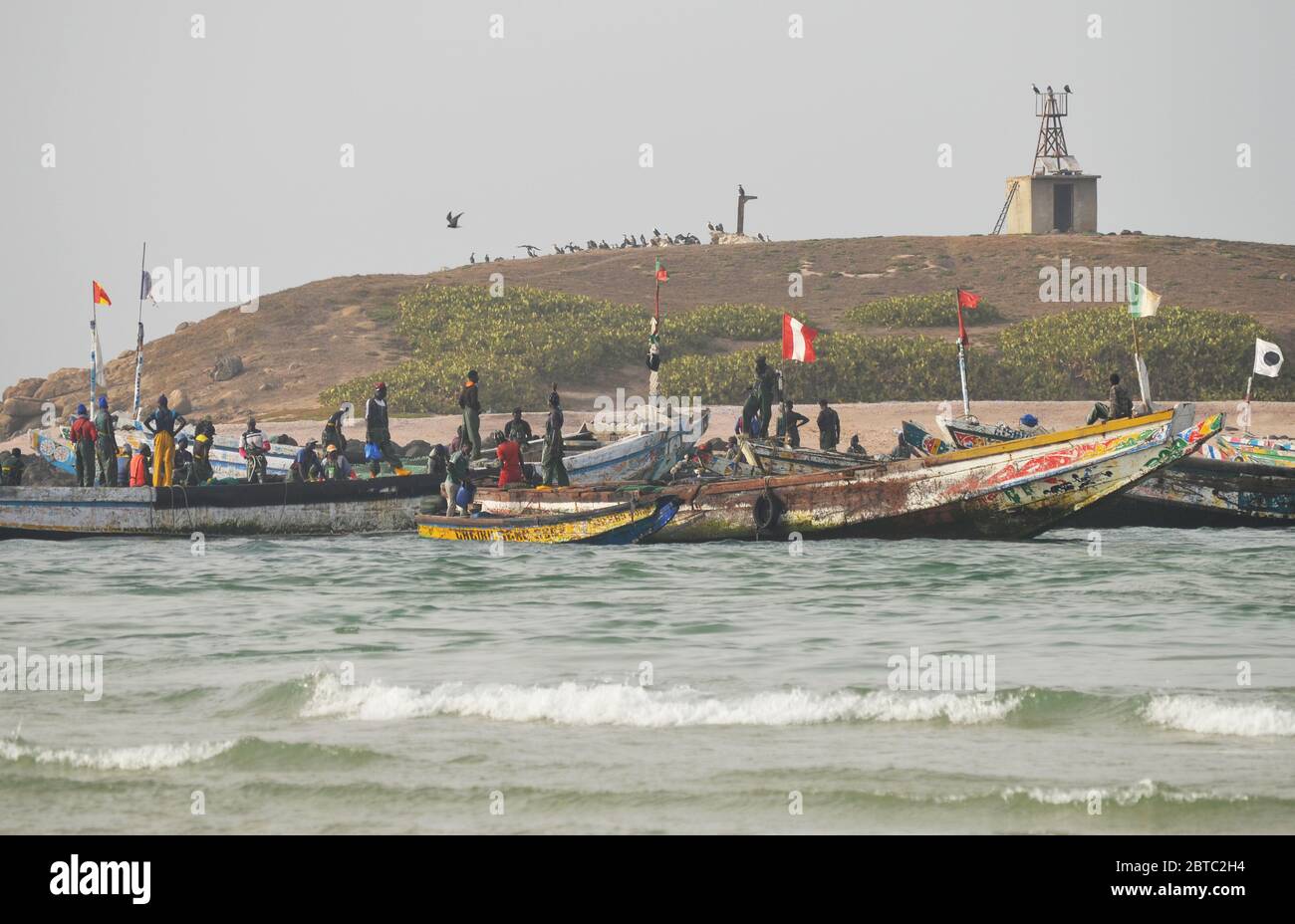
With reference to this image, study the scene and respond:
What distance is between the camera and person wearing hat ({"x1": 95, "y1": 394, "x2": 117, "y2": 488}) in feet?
99.8

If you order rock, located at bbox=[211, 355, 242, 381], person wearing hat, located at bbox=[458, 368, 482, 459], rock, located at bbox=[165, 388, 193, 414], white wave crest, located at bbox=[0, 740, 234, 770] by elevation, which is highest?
rock, located at bbox=[211, 355, 242, 381]

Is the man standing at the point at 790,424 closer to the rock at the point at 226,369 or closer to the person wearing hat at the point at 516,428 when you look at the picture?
the person wearing hat at the point at 516,428

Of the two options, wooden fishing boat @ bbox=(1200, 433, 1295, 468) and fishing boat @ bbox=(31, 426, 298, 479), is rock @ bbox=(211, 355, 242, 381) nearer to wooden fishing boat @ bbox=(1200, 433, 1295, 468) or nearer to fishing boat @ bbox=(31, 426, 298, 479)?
fishing boat @ bbox=(31, 426, 298, 479)

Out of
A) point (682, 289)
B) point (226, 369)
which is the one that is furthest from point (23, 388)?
point (682, 289)

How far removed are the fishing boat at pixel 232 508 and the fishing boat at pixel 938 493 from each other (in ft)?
9.50

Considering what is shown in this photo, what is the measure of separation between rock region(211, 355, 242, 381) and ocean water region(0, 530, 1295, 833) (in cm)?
3607

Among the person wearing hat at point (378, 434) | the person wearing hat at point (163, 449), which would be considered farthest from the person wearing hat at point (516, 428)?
the person wearing hat at point (163, 449)

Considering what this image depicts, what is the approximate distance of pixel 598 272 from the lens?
71500 millimetres

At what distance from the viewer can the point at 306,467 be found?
3073 cm

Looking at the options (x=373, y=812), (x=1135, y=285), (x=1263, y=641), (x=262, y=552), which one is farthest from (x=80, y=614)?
(x=1135, y=285)

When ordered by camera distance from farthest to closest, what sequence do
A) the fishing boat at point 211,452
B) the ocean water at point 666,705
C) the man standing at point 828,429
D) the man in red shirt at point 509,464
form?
the fishing boat at point 211,452 → the man standing at point 828,429 → the man in red shirt at point 509,464 → the ocean water at point 666,705

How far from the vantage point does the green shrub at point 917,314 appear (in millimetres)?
60469

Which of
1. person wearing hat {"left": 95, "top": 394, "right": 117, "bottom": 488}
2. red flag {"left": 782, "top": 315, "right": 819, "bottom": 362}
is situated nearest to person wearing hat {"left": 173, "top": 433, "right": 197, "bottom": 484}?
person wearing hat {"left": 95, "top": 394, "right": 117, "bottom": 488}

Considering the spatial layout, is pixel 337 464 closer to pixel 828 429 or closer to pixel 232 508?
pixel 232 508
